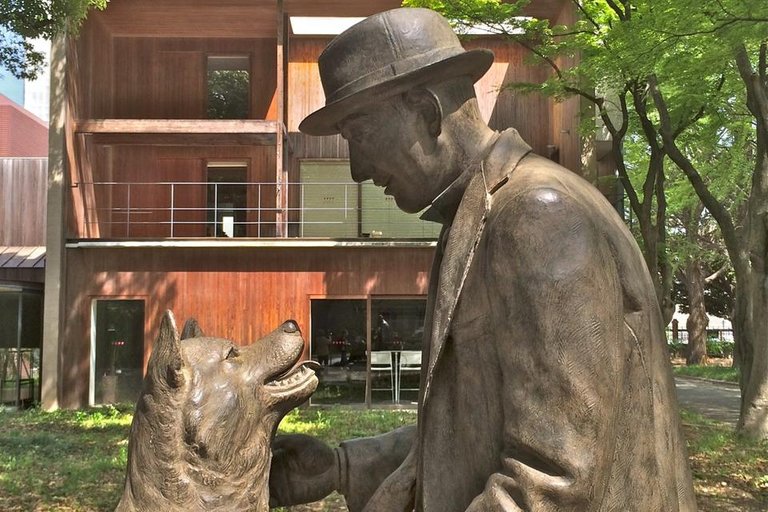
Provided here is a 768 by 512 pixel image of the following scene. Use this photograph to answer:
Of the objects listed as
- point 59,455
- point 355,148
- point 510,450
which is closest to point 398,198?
point 355,148

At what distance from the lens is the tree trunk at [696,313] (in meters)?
29.3

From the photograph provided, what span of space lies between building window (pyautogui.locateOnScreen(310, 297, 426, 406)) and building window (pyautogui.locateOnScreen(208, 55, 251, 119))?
6.77 m

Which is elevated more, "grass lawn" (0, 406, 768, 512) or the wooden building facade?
the wooden building facade

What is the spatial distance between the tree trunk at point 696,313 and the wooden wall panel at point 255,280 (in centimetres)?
1765

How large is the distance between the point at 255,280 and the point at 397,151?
47.7 feet

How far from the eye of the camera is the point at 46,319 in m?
15.9

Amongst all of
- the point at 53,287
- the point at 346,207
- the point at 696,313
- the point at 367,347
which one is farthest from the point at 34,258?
the point at 696,313

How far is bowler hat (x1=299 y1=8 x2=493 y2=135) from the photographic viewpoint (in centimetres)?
152

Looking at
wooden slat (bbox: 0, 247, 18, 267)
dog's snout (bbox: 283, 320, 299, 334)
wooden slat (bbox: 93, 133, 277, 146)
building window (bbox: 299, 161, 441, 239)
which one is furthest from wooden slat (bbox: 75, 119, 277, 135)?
dog's snout (bbox: 283, 320, 299, 334)

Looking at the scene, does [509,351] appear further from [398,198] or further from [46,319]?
[46,319]

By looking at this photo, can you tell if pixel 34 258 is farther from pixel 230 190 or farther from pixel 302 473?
pixel 302 473

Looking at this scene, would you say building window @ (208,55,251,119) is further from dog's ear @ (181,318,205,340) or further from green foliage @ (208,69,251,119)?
dog's ear @ (181,318,205,340)

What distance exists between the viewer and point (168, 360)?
1.76 m

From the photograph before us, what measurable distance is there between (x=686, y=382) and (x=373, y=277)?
44.4ft
